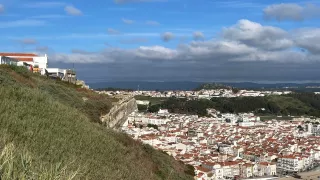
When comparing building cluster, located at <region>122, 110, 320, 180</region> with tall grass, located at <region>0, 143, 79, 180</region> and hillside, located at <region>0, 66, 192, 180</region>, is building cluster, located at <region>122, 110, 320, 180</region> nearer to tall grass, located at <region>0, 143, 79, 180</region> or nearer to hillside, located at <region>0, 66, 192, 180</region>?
hillside, located at <region>0, 66, 192, 180</region>

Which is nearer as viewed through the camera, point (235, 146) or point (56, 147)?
point (56, 147)

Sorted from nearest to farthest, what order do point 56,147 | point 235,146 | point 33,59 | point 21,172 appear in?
point 21,172, point 56,147, point 33,59, point 235,146

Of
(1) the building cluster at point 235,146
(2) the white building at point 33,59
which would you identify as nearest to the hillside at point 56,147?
(1) the building cluster at point 235,146

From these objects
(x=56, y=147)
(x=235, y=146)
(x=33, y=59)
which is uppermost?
(x=33, y=59)

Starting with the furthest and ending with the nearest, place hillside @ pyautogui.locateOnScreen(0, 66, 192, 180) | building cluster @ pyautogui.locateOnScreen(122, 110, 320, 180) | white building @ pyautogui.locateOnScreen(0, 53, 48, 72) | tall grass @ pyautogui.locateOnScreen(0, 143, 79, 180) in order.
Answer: building cluster @ pyautogui.locateOnScreen(122, 110, 320, 180)
white building @ pyautogui.locateOnScreen(0, 53, 48, 72)
hillside @ pyautogui.locateOnScreen(0, 66, 192, 180)
tall grass @ pyautogui.locateOnScreen(0, 143, 79, 180)

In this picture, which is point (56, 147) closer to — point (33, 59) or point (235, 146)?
point (33, 59)

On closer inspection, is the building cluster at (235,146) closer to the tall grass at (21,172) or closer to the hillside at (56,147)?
the hillside at (56,147)

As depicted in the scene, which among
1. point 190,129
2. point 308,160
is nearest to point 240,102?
point 190,129

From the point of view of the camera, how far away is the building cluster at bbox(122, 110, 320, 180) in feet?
136

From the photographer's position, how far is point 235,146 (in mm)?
55406

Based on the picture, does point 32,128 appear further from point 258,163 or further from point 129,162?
point 258,163

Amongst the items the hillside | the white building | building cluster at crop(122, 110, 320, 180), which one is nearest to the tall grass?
the hillside

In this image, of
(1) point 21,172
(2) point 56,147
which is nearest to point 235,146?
(2) point 56,147

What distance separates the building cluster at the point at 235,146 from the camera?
136 ft
